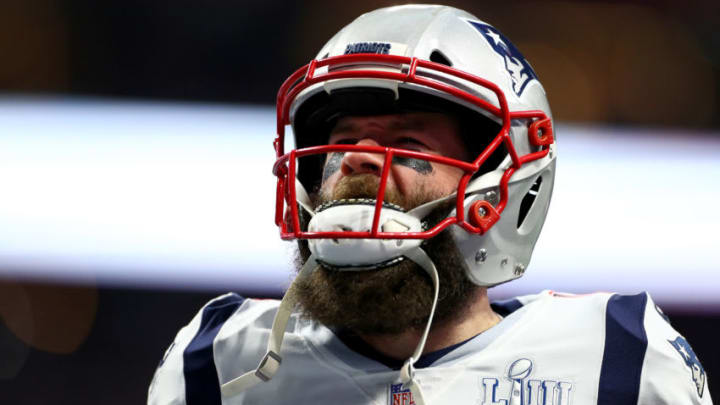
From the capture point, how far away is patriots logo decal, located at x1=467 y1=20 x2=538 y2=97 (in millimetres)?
1125

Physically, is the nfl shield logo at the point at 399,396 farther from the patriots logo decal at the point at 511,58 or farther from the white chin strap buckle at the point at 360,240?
the patriots logo decal at the point at 511,58

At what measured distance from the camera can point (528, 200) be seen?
1146 mm

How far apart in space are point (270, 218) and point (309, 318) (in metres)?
1.38

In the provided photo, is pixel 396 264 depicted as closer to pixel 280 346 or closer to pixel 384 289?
pixel 384 289

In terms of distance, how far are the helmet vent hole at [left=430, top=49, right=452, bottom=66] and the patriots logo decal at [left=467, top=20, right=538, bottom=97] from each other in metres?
0.09

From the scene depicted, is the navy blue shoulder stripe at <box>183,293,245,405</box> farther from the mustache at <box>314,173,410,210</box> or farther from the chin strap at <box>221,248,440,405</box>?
the mustache at <box>314,173,410,210</box>

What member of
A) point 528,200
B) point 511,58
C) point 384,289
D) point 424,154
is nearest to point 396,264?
point 384,289

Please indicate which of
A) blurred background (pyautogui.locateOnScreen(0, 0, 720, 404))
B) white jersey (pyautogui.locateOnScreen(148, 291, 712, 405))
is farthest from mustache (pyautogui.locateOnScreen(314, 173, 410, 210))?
blurred background (pyautogui.locateOnScreen(0, 0, 720, 404))

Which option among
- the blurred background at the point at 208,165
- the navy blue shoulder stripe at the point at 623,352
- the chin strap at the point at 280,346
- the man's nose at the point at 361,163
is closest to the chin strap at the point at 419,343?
the chin strap at the point at 280,346

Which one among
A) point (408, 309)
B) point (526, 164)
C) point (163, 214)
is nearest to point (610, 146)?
point (163, 214)

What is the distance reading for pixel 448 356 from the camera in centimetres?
106

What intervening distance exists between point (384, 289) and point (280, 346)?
16cm

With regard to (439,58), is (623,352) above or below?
below

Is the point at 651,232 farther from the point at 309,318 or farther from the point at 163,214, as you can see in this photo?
the point at 309,318
